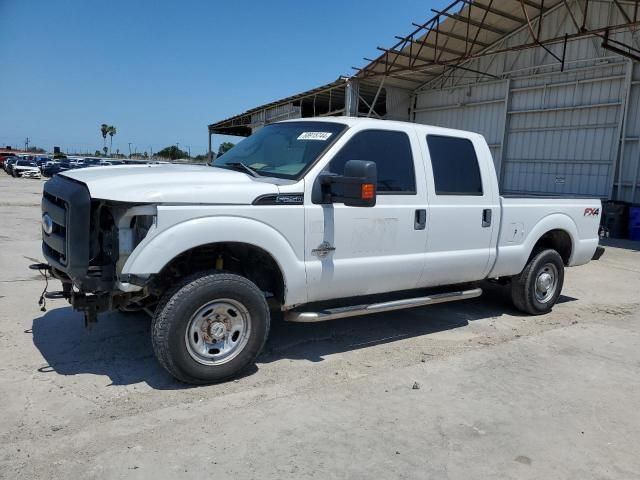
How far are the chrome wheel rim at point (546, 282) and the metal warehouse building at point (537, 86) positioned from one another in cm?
1043

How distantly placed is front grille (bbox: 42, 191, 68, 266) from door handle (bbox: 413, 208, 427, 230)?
289cm

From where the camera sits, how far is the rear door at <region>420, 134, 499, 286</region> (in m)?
5.11

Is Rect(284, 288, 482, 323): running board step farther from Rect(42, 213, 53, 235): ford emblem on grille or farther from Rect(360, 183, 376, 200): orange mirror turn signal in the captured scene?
Rect(42, 213, 53, 235): ford emblem on grille

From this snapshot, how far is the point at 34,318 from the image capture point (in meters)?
5.41

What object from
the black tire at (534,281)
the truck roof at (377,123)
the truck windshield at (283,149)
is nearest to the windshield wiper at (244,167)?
the truck windshield at (283,149)

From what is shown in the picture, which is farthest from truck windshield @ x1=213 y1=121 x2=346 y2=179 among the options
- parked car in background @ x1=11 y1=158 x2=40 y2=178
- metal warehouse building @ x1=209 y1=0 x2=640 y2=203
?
parked car in background @ x1=11 y1=158 x2=40 y2=178

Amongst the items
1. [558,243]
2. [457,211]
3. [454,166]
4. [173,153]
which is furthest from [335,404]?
[173,153]

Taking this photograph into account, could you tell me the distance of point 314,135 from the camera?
472 cm

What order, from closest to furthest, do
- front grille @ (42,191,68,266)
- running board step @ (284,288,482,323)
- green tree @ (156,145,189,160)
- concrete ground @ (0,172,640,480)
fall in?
concrete ground @ (0,172,640,480) → front grille @ (42,191,68,266) → running board step @ (284,288,482,323) → green tree @ (156,145,189,160)

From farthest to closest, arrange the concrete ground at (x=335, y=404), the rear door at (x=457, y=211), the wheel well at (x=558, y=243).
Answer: the wheel well at (x=558, y=243) → the rear door at (x=457, y=211) → the concrete ground at (x=335, y=404)

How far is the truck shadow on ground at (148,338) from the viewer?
4.22 meters

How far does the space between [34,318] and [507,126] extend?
18493 millimetres

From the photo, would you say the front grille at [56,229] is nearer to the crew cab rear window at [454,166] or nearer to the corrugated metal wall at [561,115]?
the crew cab rear window at [454,166]

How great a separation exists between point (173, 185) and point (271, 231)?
2.59 feet
